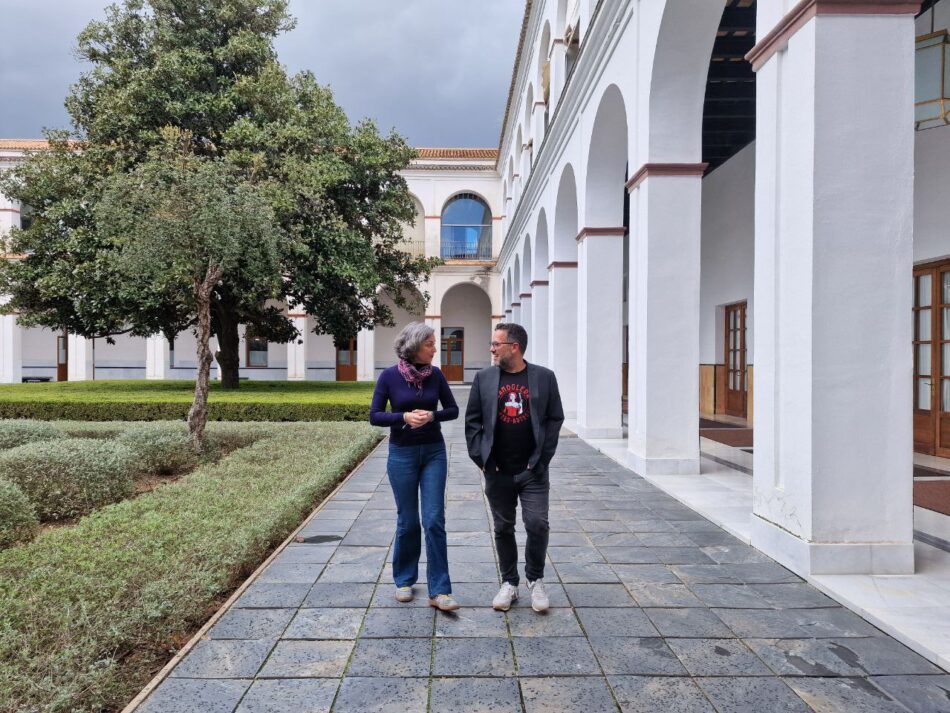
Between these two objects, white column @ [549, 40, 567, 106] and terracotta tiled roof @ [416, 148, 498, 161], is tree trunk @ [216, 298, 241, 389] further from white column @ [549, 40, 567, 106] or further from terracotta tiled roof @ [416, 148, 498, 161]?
terracotta tiled roof @ [416, 148, 498, 161]

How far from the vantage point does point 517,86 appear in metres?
19.5

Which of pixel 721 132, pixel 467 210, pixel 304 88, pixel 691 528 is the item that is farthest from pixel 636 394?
pixel 467 210

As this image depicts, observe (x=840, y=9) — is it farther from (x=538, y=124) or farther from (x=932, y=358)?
(x=538, y=124)

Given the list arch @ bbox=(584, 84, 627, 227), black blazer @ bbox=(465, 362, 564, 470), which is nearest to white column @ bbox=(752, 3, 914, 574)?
black blazer @ bbox=(465, 362, 564, 470)

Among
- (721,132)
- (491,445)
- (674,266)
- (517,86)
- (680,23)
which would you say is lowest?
(491,445)

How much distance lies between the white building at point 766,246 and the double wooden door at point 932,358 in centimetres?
2

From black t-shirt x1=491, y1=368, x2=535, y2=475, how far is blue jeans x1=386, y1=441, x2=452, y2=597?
0.35 m

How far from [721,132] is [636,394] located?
6.82m

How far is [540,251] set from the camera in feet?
51.3

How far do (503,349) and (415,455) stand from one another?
757mm

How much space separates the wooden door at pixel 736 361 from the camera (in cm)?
1254

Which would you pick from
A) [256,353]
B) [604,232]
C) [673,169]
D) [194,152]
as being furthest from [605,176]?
[256,353]

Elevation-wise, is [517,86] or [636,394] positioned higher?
[517,86]

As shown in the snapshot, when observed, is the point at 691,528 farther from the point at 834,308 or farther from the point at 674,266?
the point at 674,266
